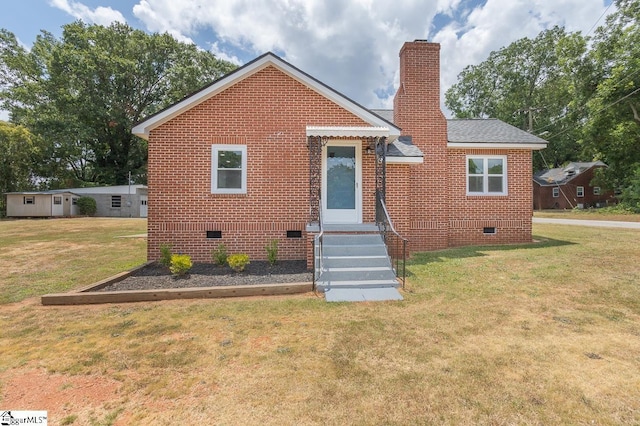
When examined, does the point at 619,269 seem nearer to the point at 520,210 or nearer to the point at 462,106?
the point at 520,210

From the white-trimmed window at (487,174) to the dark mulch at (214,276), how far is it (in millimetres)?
7437

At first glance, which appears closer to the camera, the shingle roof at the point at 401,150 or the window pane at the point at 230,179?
the window pane at the point at 230,179

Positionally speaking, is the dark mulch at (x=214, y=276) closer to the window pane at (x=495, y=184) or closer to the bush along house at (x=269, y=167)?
the bush along house at (x=269, y=167)

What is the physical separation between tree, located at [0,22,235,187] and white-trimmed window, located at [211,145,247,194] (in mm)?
32507

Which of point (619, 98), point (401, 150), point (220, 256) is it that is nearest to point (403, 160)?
point (401, 150)

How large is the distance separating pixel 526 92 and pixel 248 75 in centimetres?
4675

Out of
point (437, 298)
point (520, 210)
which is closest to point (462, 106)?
point (520, 210)

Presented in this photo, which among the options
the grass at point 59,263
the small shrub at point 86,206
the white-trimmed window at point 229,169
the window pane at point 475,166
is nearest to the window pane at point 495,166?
the window pane at point 475,166

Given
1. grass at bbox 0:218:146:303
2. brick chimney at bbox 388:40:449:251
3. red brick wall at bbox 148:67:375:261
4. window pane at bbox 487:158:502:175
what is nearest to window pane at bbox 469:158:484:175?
window pane at bbox 487:158:502:175

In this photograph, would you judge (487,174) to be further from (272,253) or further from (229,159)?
(229,159)

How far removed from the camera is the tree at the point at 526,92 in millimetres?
40312

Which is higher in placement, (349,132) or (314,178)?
(349,132)

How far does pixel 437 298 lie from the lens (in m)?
5.87

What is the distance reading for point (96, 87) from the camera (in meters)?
35.7
